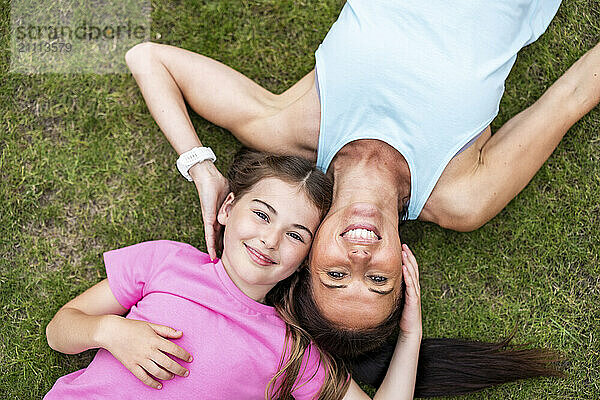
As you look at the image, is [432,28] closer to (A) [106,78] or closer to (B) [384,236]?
(B) [384,236]

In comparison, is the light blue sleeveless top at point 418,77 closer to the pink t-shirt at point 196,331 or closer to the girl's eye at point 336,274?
the girl's eye at point 336,274

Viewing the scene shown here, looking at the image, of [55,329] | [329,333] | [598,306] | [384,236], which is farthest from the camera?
[598,306]

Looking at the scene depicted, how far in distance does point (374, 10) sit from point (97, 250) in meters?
2.04

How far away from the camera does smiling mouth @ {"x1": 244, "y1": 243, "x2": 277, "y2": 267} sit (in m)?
2.60

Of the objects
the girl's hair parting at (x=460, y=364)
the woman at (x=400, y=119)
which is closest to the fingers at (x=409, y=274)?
the woman at (x=400, y=119)

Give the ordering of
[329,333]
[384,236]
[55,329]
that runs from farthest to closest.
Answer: [55,329] < [329,333] < [384,236]

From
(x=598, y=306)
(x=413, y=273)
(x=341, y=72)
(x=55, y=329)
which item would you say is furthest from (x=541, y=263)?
(x=55, y=329)

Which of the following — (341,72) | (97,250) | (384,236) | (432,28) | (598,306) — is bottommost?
(598,306)

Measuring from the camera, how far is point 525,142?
2.90 m

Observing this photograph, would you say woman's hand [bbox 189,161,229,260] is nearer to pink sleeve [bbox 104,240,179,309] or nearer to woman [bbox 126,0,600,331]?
woman [bbox 126,0,600,331]

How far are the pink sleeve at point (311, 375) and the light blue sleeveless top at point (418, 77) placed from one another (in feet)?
3.12

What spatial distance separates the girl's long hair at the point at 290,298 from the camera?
271 centimetres

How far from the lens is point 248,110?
9.59ft

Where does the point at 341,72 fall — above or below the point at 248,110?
above
